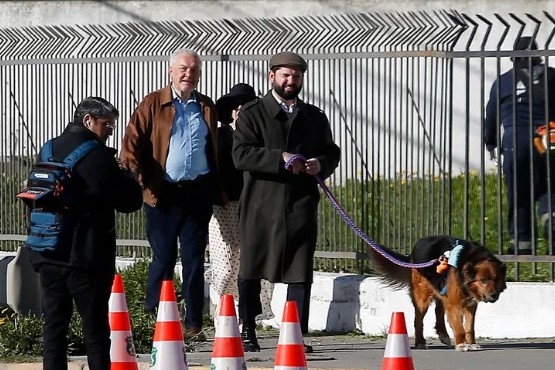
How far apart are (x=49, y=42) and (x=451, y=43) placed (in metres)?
4.31

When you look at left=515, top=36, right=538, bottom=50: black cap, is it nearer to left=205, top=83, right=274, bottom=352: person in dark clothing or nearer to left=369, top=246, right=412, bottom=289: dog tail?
left=369, top=246, right=412, bottom=289: dog tail

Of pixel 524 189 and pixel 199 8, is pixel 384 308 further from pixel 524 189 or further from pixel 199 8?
pixel 199 8

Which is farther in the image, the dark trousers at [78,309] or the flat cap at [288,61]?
the flat cap at [288,61]

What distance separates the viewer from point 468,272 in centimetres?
1098

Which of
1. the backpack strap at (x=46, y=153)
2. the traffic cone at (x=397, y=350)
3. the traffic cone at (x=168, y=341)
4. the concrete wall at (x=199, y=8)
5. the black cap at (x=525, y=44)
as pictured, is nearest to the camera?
the traffic cone at (x=397, y=350)

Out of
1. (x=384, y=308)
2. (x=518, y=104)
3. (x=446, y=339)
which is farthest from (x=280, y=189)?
(x=518, y=104)

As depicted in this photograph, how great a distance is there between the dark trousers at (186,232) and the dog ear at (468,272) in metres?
1.88

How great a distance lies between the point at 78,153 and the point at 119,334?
1263 millimetres

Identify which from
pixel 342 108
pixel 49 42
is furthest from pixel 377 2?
pixel 342 108

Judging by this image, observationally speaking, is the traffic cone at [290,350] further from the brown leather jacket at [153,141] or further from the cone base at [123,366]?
the brown leather jacket at [153,141]

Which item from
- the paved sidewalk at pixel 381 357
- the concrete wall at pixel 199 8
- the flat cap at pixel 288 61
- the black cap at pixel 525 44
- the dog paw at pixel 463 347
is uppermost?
the concrete wall at pixel 199 8

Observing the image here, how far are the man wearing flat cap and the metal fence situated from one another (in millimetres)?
1603

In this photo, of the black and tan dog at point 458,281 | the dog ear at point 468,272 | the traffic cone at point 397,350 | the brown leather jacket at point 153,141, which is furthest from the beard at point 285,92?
the traffic cone at point 397,350

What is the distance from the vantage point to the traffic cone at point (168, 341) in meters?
9.02
